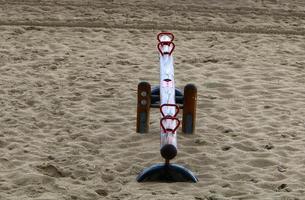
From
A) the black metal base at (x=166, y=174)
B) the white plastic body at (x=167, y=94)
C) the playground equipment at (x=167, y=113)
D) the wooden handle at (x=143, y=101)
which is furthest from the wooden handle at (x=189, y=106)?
the black metal base at (x=166, y=174)

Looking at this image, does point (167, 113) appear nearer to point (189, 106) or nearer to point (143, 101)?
point (143, 101)

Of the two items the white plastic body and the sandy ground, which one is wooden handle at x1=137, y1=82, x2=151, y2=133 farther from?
the sandy ground

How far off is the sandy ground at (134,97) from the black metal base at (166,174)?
0.21 ft

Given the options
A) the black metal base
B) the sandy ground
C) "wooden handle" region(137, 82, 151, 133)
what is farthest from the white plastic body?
the sandy ground

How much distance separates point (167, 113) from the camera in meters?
5.48

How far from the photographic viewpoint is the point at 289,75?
828 cm

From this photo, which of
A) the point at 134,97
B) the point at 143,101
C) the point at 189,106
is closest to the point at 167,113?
the point at 143,101

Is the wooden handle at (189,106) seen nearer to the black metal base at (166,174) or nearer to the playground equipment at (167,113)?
the playground equipment at (167,113)

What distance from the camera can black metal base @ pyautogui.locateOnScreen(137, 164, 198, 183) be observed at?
17.3 feet

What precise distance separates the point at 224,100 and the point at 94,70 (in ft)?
5.68

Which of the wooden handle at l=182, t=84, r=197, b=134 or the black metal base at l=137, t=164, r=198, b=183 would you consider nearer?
the black metal base at l=137, t=164, r=198, b=183

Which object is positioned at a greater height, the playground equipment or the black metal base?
the playground equipment

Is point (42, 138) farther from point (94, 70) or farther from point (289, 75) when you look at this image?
point (289, 75)

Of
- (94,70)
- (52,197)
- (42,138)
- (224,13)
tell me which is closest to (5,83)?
(94,70)
